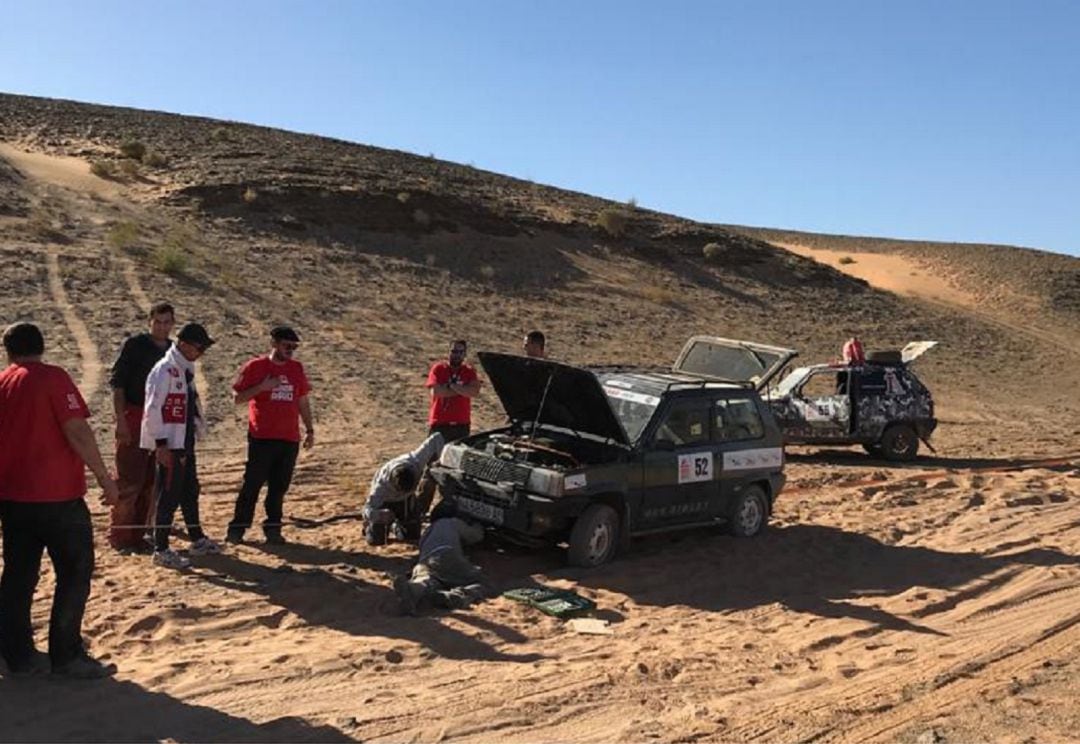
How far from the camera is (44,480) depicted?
559 centimetres

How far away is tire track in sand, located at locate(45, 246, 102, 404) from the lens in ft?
52.0

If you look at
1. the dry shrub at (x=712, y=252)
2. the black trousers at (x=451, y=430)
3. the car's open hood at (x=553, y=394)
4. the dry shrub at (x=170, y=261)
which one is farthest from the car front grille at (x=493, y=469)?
the dry shrub at (x=712, y=252)

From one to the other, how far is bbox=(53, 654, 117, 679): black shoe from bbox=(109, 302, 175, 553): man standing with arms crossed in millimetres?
2445

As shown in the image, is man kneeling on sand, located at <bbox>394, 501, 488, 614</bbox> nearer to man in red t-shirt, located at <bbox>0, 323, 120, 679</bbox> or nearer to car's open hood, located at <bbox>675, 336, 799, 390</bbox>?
man in red t-shirt, located at <bbox>0, 323, 120, 679</bbox>

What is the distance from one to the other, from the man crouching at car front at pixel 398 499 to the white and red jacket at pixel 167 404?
1.70 m

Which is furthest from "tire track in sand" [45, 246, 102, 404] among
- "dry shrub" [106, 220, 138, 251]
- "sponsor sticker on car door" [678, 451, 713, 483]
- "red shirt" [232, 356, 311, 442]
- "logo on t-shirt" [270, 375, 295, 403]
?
"sponsor sticker on car door" [678, 451, 713, 483]

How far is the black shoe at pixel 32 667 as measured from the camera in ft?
18.7

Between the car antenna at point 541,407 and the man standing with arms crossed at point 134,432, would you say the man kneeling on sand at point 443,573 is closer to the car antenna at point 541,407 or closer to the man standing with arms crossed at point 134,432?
the car antenna at point 541,407

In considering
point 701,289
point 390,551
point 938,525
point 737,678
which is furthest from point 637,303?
point 737,678

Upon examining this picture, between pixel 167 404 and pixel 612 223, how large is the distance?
32102 millimetres

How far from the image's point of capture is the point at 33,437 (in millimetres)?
5590

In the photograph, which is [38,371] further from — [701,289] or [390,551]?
[701,289]

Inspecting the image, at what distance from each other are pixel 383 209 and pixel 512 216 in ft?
17.2

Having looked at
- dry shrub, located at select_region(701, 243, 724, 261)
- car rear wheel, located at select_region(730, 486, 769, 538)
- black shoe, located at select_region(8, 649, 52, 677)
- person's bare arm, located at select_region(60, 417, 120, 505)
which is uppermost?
dry shrub, located at select_region(701, 243, 724, 261)
